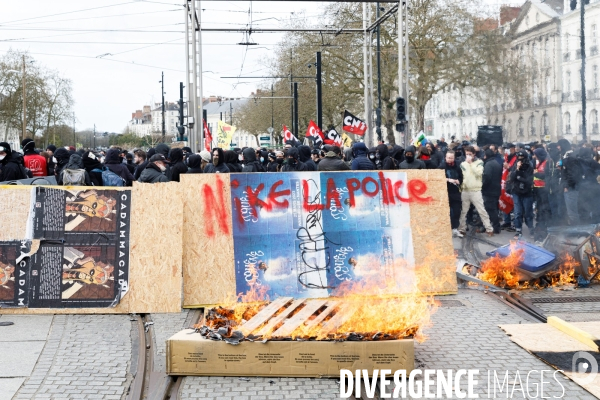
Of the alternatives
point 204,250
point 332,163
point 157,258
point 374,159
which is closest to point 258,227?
point 204,250

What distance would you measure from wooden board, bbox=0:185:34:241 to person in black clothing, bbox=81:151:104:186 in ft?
6.78

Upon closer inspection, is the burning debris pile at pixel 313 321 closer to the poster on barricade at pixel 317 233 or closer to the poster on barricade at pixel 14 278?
the poster on barricade at pixel 317 233

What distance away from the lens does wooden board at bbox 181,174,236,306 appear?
898 centimetres

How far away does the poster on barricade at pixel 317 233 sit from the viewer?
9.09 m

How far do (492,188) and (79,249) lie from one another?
9.88 meters

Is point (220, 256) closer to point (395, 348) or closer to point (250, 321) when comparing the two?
point (250, 321)

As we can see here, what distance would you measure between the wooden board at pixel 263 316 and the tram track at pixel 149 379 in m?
0.73

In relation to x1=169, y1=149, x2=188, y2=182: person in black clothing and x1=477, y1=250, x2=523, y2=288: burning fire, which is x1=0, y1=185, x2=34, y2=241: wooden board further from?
x1=477, y1=250, x2=523, y2=288: burning fire

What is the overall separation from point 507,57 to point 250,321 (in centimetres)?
4136

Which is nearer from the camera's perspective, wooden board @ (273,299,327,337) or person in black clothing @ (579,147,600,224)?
wooden board @ (273,299,327,337)

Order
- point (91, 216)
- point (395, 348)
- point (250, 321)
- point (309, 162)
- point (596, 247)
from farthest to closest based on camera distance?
point (309, 162) < point (596, 247) < point (91, 216) < point (250, 321) < point (395, 348)

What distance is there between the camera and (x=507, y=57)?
1773 inches

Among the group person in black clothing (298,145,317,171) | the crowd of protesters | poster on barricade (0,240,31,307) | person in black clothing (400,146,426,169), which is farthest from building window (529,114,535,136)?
poster on barricade (0,240,31,307)

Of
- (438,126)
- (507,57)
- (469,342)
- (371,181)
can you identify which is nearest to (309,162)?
(371,181)
